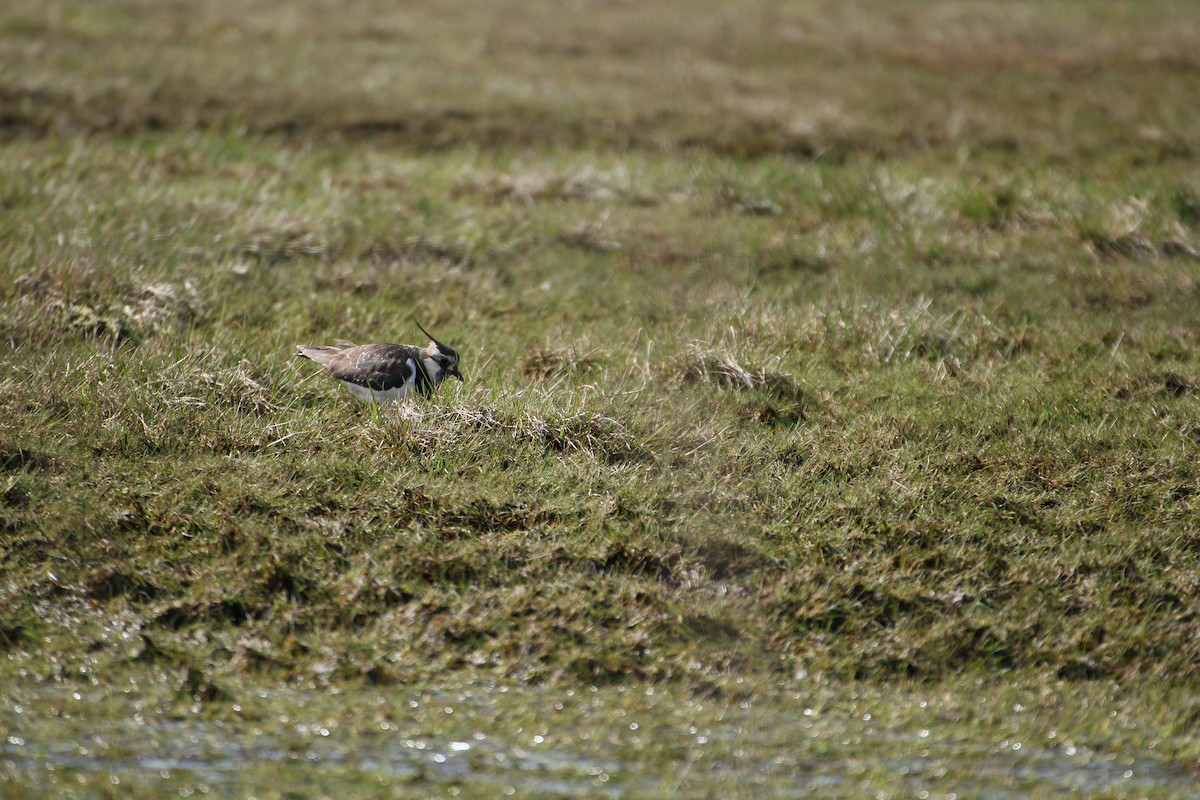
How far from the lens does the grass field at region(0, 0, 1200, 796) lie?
183 inches

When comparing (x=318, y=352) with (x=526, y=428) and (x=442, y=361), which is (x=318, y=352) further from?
(x=526, y=428)

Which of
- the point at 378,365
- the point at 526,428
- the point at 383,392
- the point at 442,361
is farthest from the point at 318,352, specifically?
the point at 526,428

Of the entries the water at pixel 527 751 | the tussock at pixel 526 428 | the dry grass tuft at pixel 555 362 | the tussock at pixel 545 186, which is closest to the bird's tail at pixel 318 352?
the tussock at pixel 526 428

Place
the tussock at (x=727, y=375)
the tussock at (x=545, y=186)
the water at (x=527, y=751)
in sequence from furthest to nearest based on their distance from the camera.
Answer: the tussock at (x=545, y=186)
the tussock at (x=727, y=375)
the water at (x=527, y=751)

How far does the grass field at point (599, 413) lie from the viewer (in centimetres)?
464

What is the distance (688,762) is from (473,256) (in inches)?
189

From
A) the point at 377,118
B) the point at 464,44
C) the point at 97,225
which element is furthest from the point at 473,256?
the point at 464,44

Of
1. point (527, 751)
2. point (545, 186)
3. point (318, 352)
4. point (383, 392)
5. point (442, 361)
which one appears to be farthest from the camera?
point (545, 186)

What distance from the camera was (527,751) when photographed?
4.07m

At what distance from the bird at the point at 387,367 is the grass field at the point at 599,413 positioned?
11cm

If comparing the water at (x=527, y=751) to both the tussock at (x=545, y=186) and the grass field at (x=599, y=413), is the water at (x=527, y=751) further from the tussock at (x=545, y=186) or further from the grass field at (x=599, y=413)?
the tussock at (x=545, y=186)

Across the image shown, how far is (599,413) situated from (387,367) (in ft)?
3.72

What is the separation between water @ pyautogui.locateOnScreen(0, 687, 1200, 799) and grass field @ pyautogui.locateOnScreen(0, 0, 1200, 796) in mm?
52

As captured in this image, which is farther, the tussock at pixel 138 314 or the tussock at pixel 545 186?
the tussock at pixel 545 186
